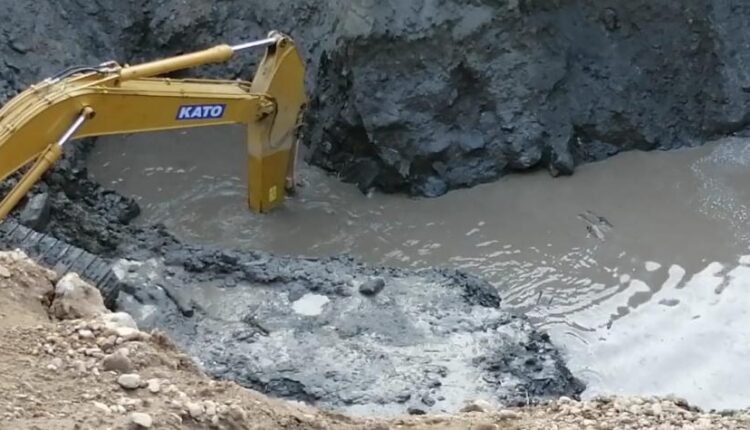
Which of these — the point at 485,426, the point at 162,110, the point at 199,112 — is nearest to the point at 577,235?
the point at 199,112

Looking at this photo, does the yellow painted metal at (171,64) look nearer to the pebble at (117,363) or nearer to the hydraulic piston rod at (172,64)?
the hydraulic piston rod at (172,64)

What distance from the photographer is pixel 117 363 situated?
12.3 ft

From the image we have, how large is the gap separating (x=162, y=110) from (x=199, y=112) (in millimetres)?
334

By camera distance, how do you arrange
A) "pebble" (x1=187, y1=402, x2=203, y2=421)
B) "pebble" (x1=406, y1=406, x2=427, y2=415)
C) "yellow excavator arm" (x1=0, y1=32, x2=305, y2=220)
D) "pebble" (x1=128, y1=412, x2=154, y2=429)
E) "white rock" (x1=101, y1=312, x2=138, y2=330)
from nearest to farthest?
"pebble" (x1=128, y1=412, x2=154, y2=429), "pebble" (x1=187, y1=402, x2=203, y2=421), "white rock" (x1=101, y1=312, x2=138, y2=330), "pebble" (x1=406, y1=406, x2=427, y2=415), "yellow excavator arm" (x1=0, y1=32, x2=305, y2=220)

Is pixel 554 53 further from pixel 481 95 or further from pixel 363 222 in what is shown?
pixel 363 222

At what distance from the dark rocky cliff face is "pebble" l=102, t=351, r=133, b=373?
602 cm

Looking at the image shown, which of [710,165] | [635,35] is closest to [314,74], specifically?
[635,35]

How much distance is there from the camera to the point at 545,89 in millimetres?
9812

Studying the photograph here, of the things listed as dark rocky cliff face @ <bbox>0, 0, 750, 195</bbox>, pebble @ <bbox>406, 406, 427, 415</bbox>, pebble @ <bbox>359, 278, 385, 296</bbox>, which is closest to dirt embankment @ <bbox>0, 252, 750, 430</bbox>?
pebble @ <bbox>406, 406, 427, 415</bbox>

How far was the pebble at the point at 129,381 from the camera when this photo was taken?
364 cm

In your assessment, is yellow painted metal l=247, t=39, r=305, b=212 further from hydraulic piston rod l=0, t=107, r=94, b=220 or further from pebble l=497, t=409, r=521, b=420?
pebble l=497, t=409, r=521, b=420

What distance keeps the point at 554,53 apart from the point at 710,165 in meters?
1.61

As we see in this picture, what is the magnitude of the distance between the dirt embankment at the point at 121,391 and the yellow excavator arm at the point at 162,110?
84.3 inches

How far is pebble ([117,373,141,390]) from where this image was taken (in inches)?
143
